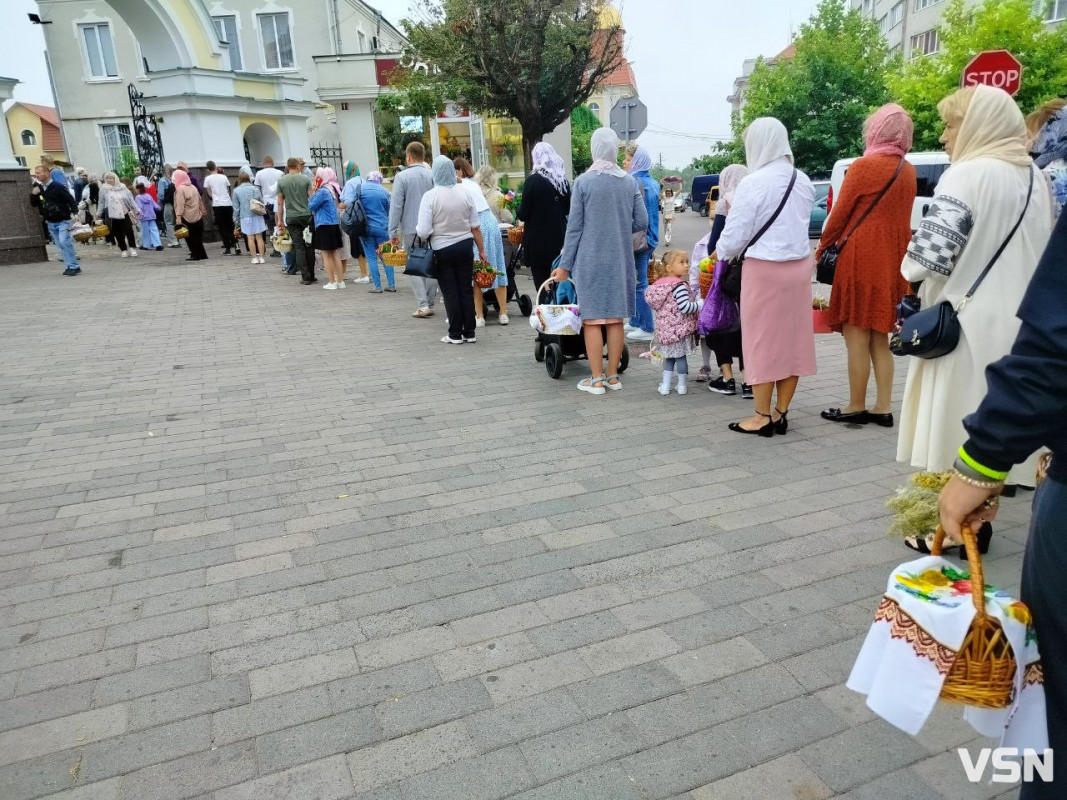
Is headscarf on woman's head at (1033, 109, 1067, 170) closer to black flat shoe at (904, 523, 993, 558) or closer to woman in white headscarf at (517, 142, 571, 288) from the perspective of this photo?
black flat shoe at (904, 523, 993, 558)

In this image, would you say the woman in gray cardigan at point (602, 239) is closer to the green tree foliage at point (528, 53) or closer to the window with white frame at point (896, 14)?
the green tree foliage at point (528, 53)

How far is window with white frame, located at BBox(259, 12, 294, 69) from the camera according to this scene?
108ft

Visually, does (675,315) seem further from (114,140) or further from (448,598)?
(114,140)

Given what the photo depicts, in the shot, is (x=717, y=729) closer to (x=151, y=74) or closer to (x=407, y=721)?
(x=407, y=721)

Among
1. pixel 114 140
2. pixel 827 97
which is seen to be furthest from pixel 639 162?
pixel 114 140

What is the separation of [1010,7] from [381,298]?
22605mm

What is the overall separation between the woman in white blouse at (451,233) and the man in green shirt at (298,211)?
5.07 metres

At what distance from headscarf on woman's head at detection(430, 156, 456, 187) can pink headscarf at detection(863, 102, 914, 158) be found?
423cm

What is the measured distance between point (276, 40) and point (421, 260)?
1186 inches

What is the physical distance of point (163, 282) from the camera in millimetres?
13703

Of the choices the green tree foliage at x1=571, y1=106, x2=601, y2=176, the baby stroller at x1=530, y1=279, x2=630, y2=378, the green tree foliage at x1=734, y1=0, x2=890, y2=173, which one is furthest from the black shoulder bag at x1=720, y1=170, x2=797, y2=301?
the green tree foliage at x1=571, y1=106, x2=601, y2=176

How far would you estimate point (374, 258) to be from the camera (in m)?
12.1

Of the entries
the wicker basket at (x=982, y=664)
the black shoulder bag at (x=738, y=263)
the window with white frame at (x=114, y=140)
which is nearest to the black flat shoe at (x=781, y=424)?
the black shoulder bag at (x=738, y=263)

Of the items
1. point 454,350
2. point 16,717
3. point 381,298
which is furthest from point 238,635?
point 381,298
